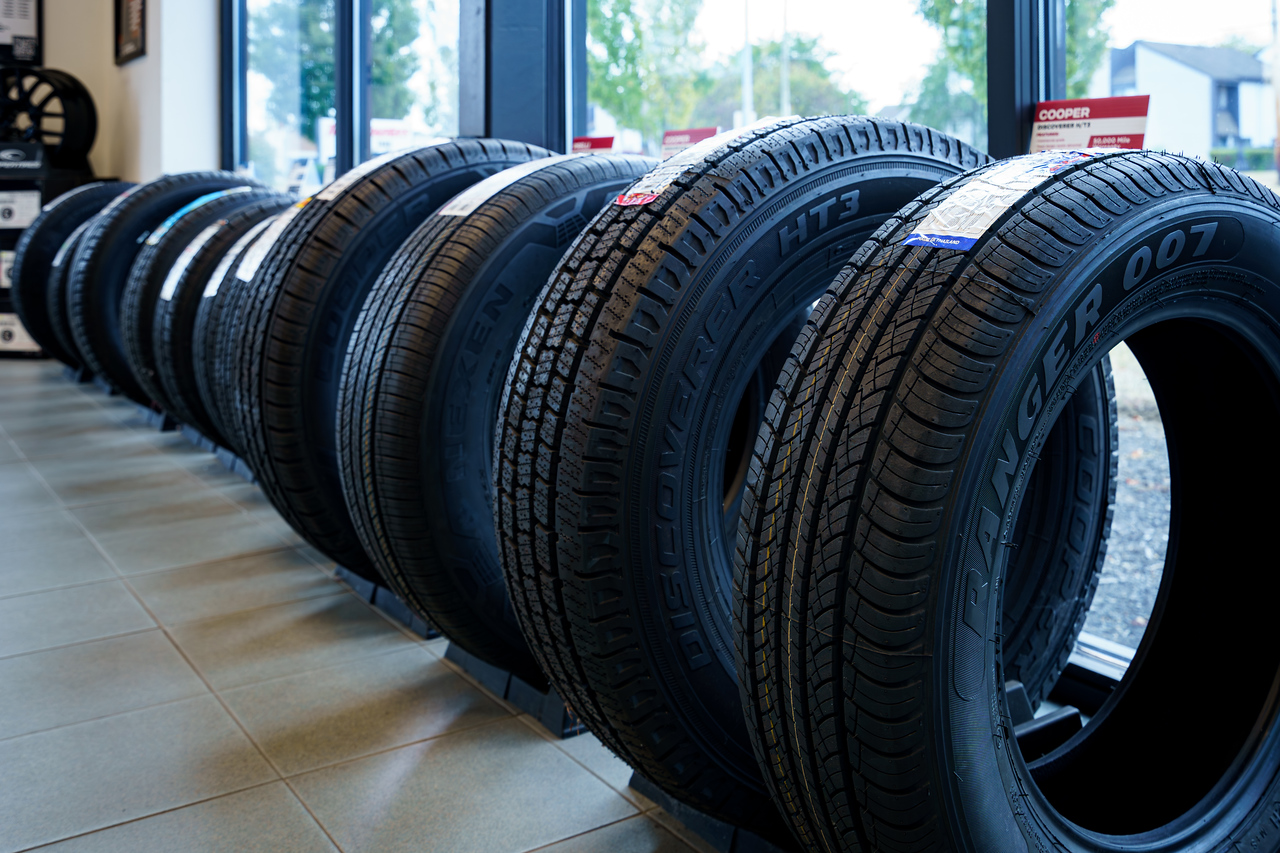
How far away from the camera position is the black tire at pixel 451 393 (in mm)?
1874

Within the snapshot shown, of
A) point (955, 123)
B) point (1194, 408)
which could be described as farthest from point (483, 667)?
point (955, 123)

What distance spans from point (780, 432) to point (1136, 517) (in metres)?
1.52

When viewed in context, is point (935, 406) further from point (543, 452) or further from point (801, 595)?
point (543, 452)

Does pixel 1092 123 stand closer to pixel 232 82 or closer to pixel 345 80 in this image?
pixel 345 80

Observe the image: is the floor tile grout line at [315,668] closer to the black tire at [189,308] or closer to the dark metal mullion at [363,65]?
the black tire at [189,308]

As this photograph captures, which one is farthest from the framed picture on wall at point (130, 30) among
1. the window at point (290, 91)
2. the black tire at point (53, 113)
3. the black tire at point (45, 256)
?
the black tire at point (45, 256)

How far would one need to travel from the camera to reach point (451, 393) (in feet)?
6.18

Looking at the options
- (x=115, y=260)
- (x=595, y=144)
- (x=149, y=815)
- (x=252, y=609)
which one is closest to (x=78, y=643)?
(x=252, y=609)

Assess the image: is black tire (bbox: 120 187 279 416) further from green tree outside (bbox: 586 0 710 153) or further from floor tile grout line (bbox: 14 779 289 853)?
floor tile grout line (bbox: 14 779 289 853)

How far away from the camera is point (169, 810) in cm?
169

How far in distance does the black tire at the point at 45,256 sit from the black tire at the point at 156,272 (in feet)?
6.60

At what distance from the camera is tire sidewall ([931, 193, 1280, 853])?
0.99 m

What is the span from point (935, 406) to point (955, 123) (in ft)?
5.33

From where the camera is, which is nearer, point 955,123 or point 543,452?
point 543,452
